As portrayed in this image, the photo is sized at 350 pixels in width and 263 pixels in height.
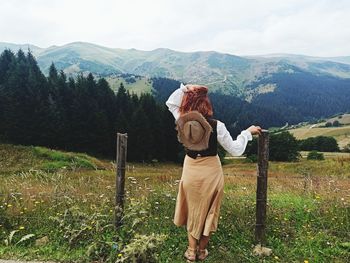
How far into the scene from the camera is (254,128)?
589 cm

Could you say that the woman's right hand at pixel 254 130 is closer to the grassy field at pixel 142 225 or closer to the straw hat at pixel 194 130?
the straw hat at pixel 194 130

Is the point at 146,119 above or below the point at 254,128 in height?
below

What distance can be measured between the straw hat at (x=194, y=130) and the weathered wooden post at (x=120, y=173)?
144 cm

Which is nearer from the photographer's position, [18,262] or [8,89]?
[18,262]

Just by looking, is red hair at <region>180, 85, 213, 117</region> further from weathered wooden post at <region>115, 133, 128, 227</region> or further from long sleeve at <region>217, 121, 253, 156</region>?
weathered wooden post at <region>115, 133, 128, 227</region>

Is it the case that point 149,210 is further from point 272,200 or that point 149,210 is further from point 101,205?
point 272,200

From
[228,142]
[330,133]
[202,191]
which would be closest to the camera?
[228,142]

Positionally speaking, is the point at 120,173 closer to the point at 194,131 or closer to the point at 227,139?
the point at 194,131

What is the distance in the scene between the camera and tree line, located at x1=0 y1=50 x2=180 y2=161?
63.0 m

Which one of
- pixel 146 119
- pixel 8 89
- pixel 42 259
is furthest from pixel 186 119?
pixel 8 89

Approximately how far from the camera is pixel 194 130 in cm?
530

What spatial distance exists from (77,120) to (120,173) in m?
62.0

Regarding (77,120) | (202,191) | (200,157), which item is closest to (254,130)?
(200,157)

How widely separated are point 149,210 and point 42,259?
210 centimetres
